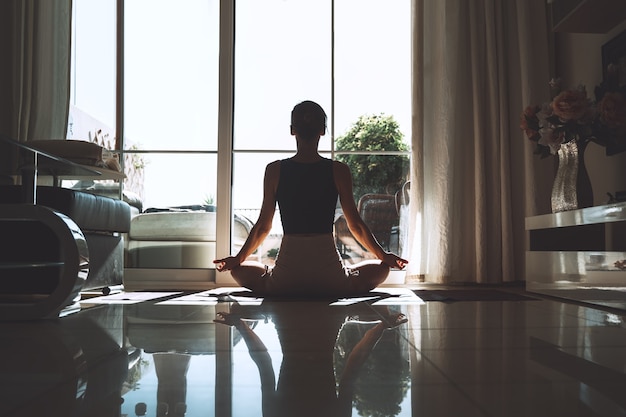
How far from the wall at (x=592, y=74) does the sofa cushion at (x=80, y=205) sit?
257 centimetres

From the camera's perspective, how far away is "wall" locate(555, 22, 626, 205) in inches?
129

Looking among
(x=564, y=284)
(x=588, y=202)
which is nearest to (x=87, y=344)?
(x=564, y=284)

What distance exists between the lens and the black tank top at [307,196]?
2793 mm

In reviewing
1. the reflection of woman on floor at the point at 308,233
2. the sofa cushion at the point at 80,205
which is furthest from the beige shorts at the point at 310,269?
the sofa cushion at the point at 80,205

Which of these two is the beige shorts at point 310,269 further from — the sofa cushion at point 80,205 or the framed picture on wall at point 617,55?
the framed picture on wall at point 617,55

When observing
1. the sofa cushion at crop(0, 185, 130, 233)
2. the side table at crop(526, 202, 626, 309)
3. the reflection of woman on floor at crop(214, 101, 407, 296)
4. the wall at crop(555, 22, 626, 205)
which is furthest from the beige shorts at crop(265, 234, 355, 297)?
the wall at crop(555, 22, 626, 205)

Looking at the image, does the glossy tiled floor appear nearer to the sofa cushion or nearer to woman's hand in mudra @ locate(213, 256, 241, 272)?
the sofa cushion

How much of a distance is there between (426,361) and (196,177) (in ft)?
10.9

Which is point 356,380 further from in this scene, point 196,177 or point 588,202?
point 196,177

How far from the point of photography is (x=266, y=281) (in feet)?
9.27

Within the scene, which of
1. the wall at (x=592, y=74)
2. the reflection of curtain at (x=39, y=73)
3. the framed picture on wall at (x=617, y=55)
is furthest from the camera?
the reflection of curtain at (x=39, y=73)

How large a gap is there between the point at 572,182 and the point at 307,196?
47.9 inches

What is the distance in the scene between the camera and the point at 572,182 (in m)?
2.80

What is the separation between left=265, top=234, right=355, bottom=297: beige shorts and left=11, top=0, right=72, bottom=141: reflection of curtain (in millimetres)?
2137
